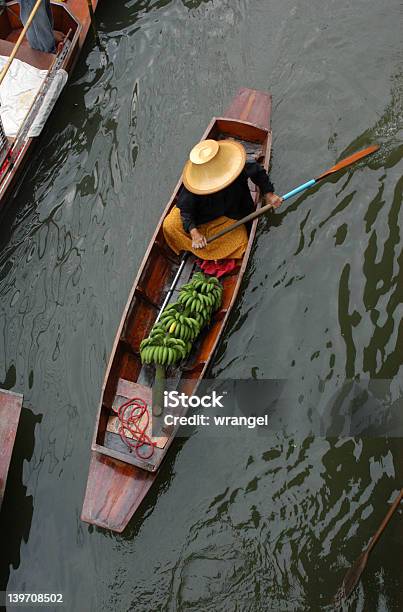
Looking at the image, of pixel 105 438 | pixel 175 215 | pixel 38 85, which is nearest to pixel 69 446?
pixel 105 438

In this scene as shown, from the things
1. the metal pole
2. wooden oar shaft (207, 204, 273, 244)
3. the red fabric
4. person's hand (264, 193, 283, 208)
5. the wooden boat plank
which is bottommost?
the wooden boat plank

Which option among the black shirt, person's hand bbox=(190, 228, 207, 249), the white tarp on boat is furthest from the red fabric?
the white tarp on boat

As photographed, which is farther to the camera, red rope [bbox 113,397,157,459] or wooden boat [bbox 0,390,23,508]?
red rope [bbox 113,397,157,459]

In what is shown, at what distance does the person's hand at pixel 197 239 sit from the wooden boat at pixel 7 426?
278 centimetres

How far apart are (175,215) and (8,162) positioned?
289cm

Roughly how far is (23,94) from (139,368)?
201 inches

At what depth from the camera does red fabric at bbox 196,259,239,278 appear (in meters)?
8.09

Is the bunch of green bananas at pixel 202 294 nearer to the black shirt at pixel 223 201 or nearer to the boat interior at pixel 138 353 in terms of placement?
the boat interior at pixel 138 353

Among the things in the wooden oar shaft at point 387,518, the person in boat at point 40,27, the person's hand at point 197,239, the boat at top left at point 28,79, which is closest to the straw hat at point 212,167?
the person's hand at point 197,239

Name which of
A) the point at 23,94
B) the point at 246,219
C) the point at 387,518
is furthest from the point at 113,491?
the point at 23,94

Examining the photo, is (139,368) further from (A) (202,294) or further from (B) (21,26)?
(B) (21,26)

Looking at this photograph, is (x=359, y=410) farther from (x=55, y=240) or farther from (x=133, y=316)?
(x=55, y=240)

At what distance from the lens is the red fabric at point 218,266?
8.09 meters

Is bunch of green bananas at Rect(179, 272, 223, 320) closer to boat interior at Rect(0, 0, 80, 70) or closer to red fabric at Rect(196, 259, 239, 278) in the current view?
red fabric at Rect(196, 259, 239, 278)
